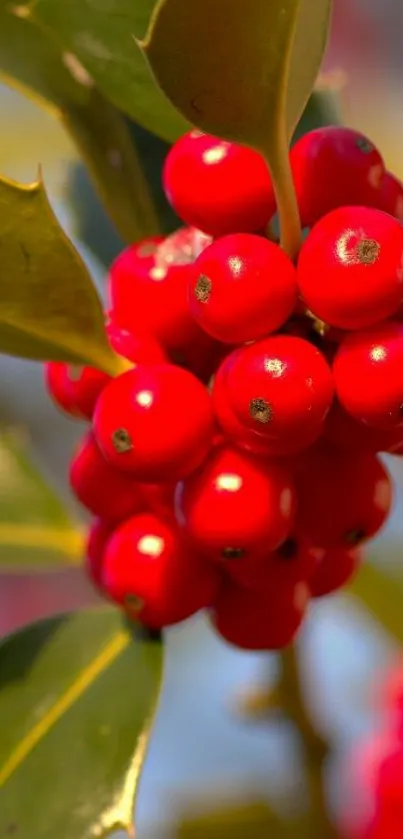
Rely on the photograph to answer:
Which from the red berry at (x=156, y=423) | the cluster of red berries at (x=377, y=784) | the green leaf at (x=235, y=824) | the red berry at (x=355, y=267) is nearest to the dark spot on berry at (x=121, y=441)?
the red berry at (x=156, y=423)

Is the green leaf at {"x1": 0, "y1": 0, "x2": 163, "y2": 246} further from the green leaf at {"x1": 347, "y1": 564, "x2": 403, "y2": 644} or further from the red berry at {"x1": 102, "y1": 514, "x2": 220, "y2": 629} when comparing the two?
the green leaf at {"x1": 347, "y1": 564, "x2": 403, "y2": 644}

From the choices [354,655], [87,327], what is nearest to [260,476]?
[87,327]

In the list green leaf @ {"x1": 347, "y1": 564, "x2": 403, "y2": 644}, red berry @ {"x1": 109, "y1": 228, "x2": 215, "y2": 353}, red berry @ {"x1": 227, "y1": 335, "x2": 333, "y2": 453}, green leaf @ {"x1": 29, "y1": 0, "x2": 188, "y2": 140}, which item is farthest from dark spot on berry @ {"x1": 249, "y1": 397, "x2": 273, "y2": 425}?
green leaf @ {"x1": 347, "y1": 564, "x2": 403, "y2": 644}

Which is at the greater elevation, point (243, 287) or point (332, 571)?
point (243, 287)

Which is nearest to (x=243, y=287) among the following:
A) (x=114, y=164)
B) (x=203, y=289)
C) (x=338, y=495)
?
(x=203, y=289)

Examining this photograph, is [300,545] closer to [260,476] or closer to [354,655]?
[260,476]

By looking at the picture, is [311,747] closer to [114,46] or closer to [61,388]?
[61,388]
